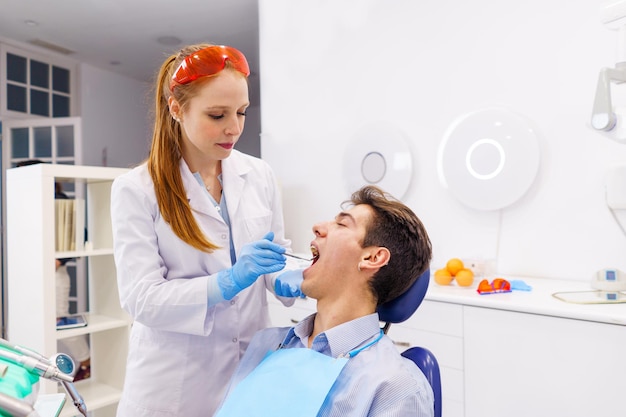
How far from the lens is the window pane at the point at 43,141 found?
465cm

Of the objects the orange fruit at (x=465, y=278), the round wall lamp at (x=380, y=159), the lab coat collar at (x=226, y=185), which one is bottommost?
the orange fruit at (x=465, y=278)

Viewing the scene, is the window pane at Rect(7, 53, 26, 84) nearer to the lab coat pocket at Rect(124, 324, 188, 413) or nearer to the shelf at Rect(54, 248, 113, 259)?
the shelf at Rect(54, 248, 113, 259)

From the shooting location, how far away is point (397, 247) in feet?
4.00

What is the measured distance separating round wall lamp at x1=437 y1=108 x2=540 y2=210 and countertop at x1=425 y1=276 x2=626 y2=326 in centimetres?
38

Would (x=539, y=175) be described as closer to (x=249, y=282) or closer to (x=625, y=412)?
(x=625, y=412)

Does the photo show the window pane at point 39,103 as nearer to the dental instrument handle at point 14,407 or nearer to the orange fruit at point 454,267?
the orange fruit at point 454,267

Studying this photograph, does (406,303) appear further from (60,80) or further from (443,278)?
(60,80)

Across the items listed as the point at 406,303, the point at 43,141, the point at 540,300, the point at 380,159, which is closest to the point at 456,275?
the point at 540,300

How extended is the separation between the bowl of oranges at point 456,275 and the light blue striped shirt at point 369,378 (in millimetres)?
865

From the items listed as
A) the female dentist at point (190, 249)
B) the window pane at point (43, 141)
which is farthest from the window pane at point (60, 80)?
the female dentist at point (190, 249)

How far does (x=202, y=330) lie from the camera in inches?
46.2

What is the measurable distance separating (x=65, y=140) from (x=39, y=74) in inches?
37.1

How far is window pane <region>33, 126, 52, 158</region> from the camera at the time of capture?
4.65 metres

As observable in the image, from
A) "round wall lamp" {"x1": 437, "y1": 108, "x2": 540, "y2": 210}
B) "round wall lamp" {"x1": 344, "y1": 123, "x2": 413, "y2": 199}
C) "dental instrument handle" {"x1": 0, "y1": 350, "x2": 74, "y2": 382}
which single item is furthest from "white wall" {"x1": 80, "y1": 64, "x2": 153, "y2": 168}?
"dental instrument handle" {"x1": 0, "y1": 350, "x2": 74, "y2": 382}
